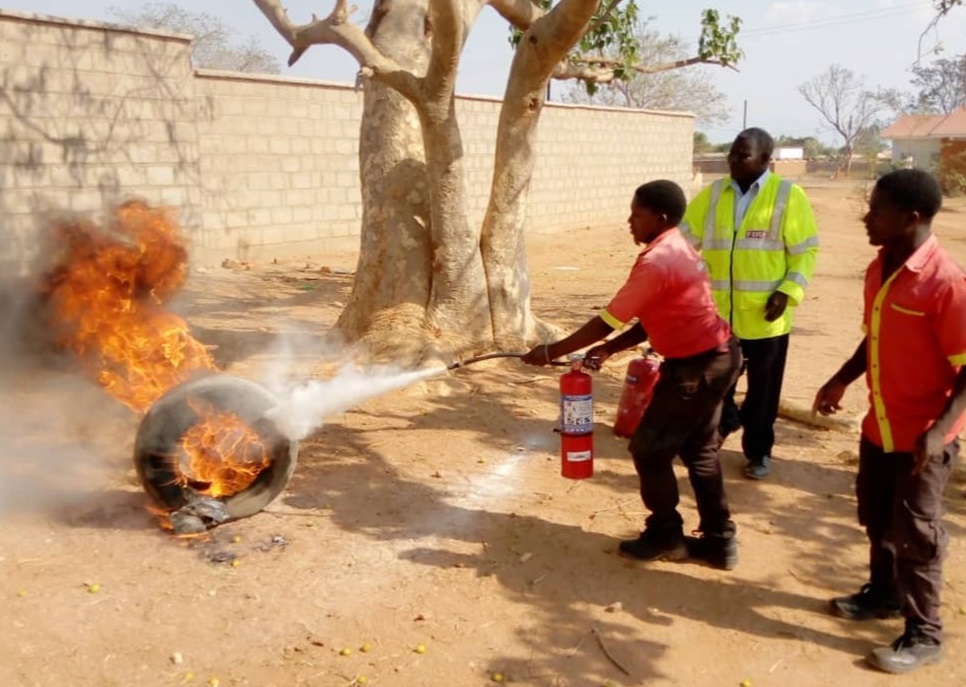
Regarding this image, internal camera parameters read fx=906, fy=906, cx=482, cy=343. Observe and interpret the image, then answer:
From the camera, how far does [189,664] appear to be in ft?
11.7

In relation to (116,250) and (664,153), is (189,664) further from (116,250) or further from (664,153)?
(664,153)

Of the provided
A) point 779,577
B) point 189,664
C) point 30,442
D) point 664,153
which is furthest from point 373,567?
point 664,153

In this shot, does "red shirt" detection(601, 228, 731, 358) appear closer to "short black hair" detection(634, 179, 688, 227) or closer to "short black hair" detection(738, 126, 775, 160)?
"short black hair" detection(634, 179, 688, 227)

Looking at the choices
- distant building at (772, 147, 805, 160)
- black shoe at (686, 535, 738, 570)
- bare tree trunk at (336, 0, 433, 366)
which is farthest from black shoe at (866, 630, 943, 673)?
distant building at (772, 147, 805, 160)

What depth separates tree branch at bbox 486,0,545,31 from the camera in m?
7.98

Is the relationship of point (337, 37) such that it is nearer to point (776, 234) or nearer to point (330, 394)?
point (330, 394)

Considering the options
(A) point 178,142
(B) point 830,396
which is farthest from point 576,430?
(A) point 178,142

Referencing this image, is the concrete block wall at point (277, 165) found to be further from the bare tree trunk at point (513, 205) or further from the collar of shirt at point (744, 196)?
the collar of shirt at point (744, 196)

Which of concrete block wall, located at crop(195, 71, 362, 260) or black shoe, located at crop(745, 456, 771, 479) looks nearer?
black shoe, located at crop(745, 456, 771, 479)

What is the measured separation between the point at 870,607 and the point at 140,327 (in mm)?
4748

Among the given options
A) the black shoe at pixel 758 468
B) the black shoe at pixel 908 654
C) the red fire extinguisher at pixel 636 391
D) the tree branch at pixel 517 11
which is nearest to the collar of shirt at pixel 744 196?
the red fire extinguisher at pixel 636 391

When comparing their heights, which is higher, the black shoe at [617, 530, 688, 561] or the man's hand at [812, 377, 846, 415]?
the man's hand at [812, 377, 846, 415]

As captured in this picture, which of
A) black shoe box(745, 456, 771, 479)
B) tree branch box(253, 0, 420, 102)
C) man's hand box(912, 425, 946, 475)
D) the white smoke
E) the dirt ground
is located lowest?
the dirt ground

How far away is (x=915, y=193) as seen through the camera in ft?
11.3
